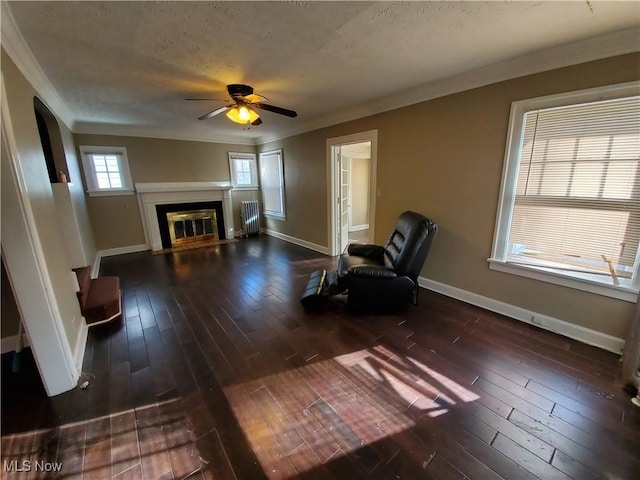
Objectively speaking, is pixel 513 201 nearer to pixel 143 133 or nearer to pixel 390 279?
pixel 390 279

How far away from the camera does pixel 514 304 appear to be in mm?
2531

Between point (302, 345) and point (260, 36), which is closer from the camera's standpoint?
point (260, 36)

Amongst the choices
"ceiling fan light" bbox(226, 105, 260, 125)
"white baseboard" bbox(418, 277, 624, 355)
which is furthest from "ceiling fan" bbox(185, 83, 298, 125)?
"white baseboard" bbox(418, 277, 624, 355)

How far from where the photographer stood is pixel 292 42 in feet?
6.19

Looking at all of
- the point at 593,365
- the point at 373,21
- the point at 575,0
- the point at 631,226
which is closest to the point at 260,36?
the point at 373,21

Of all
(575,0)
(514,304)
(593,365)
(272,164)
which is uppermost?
(575,0)

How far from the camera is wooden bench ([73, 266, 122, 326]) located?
246 cm

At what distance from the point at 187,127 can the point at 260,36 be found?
372 centimetres

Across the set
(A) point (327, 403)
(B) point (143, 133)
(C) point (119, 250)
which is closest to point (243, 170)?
(B) point (143, 133)

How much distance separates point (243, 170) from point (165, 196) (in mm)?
1877

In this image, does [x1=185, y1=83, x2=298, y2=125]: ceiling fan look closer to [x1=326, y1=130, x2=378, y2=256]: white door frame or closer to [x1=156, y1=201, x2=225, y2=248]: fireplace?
[x1=326, y1=130, x2=378, y2=256]: white door frame

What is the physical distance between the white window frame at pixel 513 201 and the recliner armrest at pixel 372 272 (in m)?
1.08

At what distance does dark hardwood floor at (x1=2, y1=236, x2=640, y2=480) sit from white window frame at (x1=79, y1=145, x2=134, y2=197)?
325 cm

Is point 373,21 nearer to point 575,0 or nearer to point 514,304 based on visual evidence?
point 575,0
